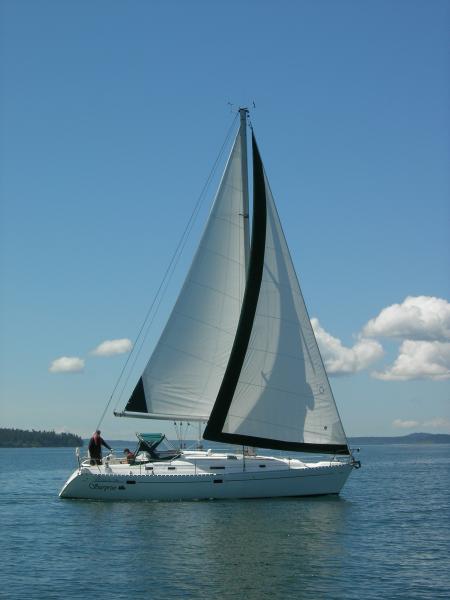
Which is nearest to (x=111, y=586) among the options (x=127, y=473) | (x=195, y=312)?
(x=127, y=473)

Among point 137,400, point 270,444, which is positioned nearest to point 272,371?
point 270,444

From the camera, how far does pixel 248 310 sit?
32.8m

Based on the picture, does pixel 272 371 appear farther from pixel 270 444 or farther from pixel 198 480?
pixel 198 480

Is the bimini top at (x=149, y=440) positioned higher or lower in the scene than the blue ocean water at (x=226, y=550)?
higher

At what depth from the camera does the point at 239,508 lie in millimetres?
30188

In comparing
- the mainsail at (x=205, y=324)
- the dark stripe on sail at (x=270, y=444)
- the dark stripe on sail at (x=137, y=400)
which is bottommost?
the dark stripe on sail at (x=270, y=444)

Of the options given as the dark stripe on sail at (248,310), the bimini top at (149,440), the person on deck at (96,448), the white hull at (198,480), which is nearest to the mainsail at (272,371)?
the dark stripe on sail at (248,310)

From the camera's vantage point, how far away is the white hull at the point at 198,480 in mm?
31906

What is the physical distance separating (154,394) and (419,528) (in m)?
11.6

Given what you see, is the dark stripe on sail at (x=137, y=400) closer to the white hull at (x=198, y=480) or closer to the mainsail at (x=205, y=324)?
the mainsail at (x=205, y=324)

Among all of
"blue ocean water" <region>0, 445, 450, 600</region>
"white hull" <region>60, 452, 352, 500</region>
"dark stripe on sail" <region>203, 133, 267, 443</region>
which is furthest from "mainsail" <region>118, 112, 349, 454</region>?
"blue ocean water" <region>0, 445, 450, 600</region>

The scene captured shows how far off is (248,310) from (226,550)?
12189mm

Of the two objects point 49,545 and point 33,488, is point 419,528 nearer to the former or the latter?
point 49,545

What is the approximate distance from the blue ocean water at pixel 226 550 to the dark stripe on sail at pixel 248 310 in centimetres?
329
